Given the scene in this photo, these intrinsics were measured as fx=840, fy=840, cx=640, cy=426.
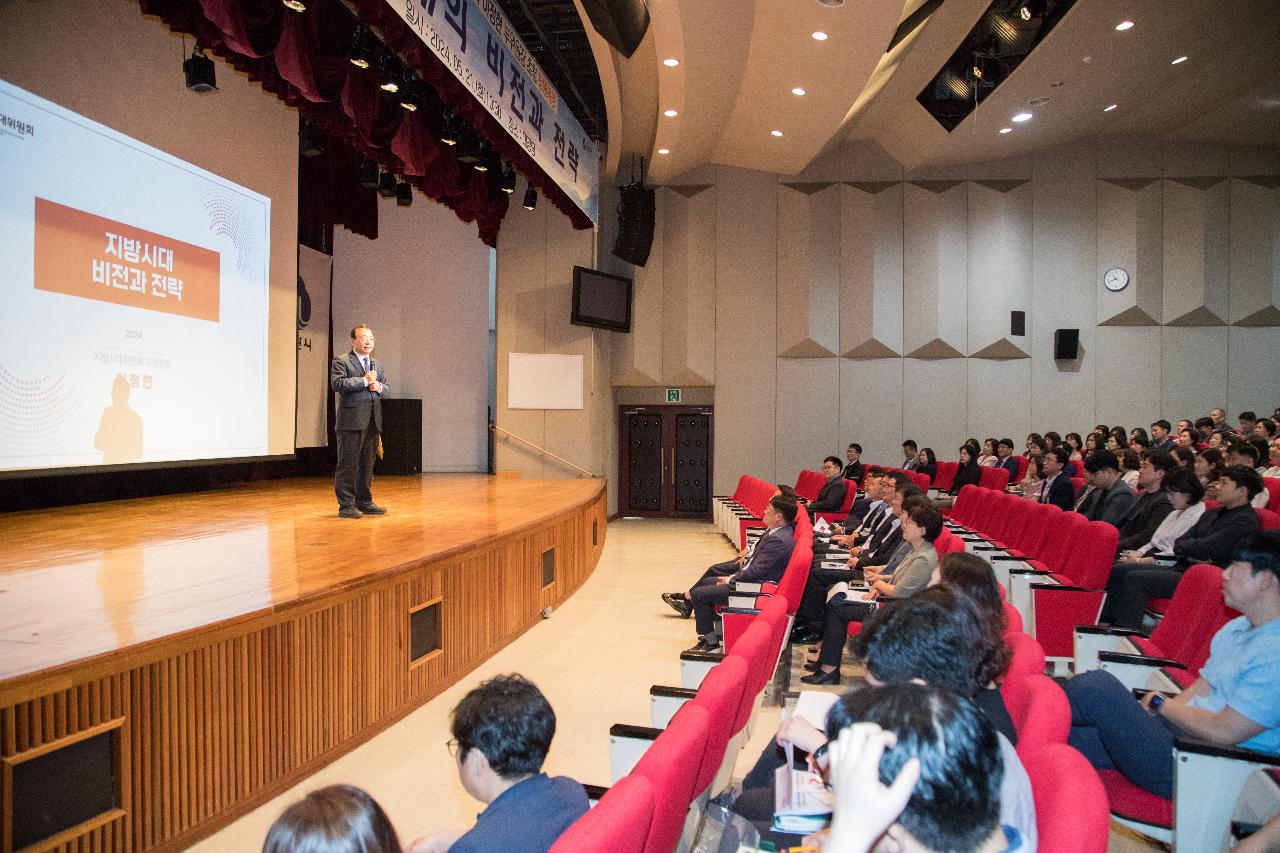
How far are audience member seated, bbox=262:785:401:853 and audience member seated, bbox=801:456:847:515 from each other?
791cm

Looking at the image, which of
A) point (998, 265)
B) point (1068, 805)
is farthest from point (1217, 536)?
point (998, 265)

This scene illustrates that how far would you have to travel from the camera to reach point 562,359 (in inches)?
465

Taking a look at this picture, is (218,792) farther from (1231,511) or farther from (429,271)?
(429,271)

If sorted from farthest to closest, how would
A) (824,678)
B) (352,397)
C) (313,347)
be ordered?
(313,347) → (352,397) → (824,678)

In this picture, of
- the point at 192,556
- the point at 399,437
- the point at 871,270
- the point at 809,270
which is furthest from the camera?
the point at 809,270

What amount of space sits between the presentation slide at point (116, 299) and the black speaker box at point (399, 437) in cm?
480

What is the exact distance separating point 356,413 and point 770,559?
304 cm

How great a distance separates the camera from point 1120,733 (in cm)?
239

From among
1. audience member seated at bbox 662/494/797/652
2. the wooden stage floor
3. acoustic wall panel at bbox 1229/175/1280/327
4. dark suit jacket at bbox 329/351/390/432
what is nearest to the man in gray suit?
dark suit jacket at bbox 329/351/390/432

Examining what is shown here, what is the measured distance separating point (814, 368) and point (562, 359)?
368cm

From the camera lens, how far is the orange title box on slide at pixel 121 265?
186 inches

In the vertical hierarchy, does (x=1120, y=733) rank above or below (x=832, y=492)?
below

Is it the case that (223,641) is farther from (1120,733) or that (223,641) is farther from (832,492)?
(832,492)

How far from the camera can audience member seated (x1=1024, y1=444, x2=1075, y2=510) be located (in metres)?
7.01
